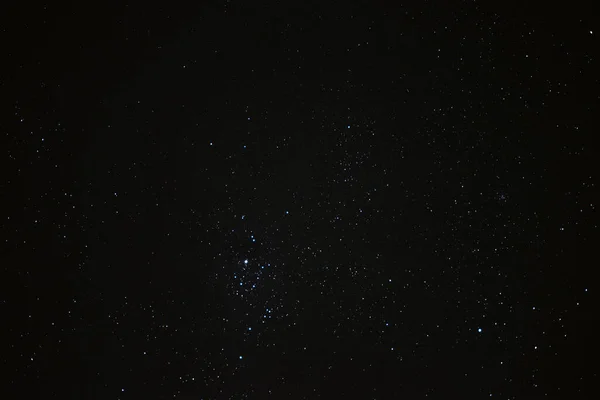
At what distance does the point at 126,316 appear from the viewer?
57 centimetres

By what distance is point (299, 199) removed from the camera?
1.82ft

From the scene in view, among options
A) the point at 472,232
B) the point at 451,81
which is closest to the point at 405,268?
the point at 472,232

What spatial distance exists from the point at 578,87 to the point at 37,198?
0.60 meters

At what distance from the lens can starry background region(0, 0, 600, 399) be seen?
21.0 inches

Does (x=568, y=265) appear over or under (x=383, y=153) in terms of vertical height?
under

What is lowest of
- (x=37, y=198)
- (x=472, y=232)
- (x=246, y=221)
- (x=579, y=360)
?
(x=579, y=360)

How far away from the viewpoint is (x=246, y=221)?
556 millimetres

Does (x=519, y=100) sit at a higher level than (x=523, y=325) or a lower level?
higher

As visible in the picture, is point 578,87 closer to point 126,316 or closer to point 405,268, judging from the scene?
point 405,268

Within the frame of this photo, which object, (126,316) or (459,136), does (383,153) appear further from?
(126,316)

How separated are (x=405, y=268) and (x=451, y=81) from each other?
8.0 inches

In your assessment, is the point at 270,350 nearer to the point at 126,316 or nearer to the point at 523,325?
the point at 126,316

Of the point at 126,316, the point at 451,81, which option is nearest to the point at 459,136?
the point at 451,81

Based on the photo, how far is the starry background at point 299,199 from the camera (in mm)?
532
